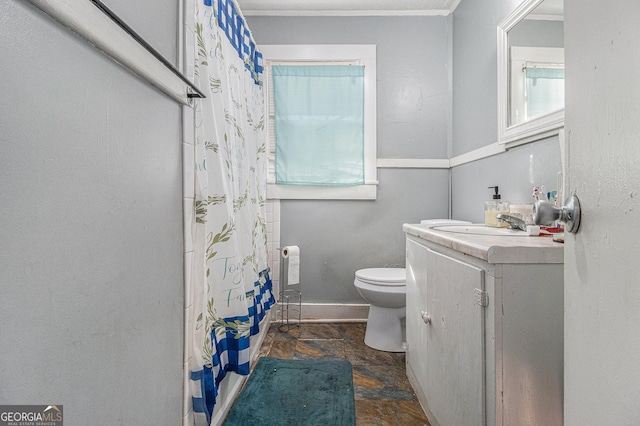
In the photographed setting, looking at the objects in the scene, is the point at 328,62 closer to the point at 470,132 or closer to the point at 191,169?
the point at 470,132

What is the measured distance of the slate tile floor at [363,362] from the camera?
1.38 m

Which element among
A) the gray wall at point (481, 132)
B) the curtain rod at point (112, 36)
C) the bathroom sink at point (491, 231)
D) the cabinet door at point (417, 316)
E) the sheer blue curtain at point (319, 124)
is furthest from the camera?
the sheer blue curtain at point (319, 124)

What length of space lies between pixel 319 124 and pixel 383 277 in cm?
127

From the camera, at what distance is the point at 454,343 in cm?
103

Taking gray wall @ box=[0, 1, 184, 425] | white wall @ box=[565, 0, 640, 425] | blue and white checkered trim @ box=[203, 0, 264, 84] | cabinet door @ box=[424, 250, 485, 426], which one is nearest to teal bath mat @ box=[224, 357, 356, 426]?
cabinet door @ box=[424, 250, 485, 426]

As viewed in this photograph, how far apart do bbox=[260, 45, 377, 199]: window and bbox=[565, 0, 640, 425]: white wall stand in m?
1.87

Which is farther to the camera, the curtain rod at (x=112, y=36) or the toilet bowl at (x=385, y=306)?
the toilet bowl at (x=385, y=306)

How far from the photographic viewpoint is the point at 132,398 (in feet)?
2.35

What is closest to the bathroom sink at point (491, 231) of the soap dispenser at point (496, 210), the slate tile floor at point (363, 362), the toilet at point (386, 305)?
the soap dispenser at point (496, 210)

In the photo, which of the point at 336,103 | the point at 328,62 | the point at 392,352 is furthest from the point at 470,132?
the point at 392,352

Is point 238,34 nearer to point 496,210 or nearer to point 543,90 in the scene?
point 543,90

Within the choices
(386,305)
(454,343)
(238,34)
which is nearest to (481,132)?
(386,305)

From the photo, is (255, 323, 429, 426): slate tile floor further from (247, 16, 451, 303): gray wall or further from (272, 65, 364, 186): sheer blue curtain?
(272, 65, 364, 186): sheer blue curtain

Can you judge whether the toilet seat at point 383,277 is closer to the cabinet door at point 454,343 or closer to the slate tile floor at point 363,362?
the slate tile floor at point 363,362
